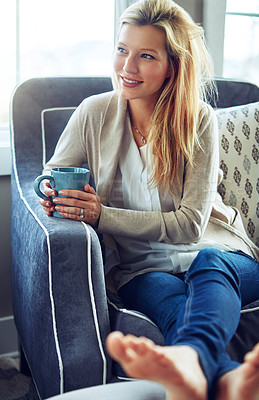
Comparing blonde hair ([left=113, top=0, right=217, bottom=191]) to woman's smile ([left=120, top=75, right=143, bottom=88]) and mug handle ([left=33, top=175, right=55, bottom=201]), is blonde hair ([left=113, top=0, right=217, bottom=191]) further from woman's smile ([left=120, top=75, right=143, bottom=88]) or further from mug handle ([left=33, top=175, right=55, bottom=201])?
mug handle ([left=33, top=175, right=55, bottom=201])

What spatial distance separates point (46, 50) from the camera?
2037mm

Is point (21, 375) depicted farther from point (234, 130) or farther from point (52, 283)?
point (234, 130)

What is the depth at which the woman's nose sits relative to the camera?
140cm

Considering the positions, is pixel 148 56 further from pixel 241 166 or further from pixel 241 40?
pixel 241 40

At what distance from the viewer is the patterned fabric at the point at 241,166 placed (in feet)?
5.65

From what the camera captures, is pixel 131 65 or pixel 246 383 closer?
pixel 246 383

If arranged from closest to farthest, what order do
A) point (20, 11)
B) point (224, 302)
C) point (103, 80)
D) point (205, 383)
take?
point (205, 383) → point (224, 302) → point (103, 80) → point (20, 11)

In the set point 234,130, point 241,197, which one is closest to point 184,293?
point 241,197

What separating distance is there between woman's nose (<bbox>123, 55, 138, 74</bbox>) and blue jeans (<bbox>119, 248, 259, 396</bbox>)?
1.68 ft

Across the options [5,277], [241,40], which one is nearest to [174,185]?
[5,277]

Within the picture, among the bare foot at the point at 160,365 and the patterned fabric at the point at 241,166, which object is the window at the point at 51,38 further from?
the bare foot at the point at 160,365

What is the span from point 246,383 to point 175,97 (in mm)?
871

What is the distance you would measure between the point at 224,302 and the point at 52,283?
38 centimetres

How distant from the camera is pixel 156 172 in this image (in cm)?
146
